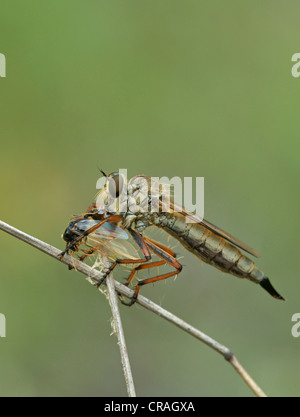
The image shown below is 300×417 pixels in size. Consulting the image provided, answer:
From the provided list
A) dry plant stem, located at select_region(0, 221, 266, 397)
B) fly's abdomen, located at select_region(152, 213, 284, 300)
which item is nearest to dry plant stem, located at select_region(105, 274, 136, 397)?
dry plant stem, located at select_region(0, 221, 266, 397)

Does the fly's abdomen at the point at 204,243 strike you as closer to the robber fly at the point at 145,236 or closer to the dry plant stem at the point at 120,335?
the robber fly at the point at 145,236

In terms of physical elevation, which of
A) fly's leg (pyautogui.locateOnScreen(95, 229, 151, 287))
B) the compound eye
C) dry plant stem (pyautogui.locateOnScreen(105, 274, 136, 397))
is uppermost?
the compound eye

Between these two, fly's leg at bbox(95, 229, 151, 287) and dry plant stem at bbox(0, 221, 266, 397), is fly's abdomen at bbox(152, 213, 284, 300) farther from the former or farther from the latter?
dry plant stem at bbox(0, 221, 266, 397)

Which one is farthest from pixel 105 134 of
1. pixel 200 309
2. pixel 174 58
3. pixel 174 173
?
pixel 200 309

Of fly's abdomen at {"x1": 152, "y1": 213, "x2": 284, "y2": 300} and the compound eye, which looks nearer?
the compound eye

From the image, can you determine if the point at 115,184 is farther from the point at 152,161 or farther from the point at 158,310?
the point at 152,161

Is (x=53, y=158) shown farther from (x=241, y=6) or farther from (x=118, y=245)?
(x=241, y=6)

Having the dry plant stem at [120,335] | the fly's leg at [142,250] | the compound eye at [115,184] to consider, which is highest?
the compound eye at [115,184]

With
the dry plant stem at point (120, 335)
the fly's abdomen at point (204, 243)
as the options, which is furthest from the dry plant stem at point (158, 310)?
the fly's abdomen at point (204, 243)
